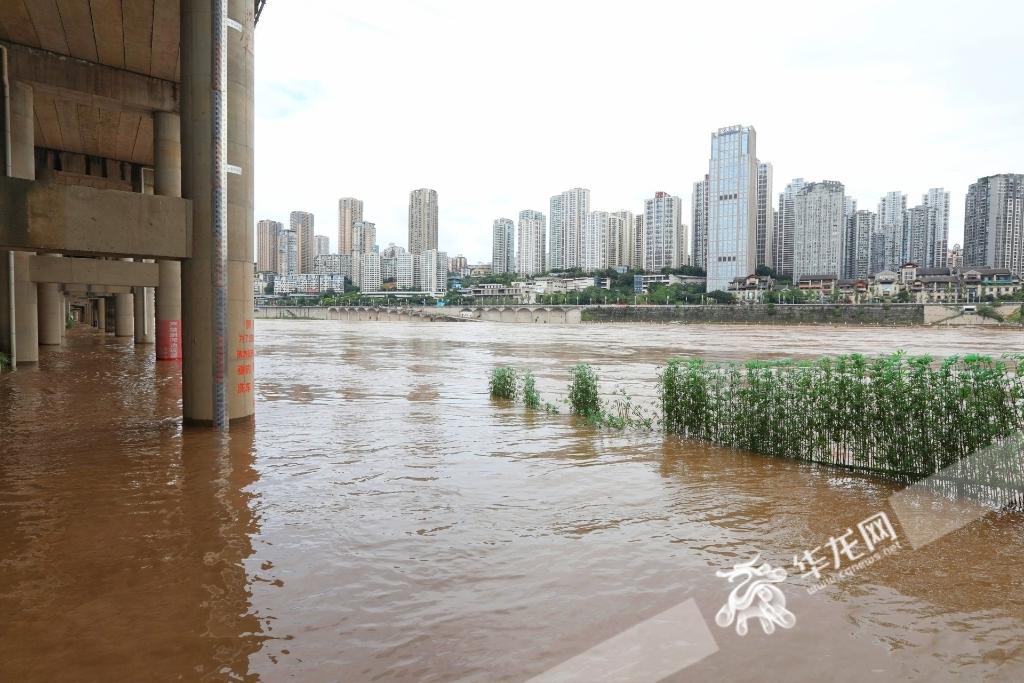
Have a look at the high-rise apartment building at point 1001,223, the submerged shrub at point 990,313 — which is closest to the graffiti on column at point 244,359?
the submerged shrub at point 990,313

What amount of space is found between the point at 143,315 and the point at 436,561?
135 ft

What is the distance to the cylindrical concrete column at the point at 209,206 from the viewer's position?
12.2m

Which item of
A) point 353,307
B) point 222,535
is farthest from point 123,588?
point 353,307

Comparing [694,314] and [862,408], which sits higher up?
[862,408]

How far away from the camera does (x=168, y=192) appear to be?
26516mm

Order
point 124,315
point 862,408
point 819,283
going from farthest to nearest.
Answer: point 819,283, point 124,315, point 862,408

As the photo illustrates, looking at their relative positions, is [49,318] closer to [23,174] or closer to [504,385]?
[23,174]

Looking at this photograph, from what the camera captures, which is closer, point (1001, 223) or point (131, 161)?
point (131, 161)

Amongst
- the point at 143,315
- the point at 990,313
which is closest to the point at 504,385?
the point at 143,315

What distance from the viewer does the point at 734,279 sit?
176250mm

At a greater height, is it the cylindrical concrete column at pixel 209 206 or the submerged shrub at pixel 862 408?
the cylindrical concrete column at pixel 209 206

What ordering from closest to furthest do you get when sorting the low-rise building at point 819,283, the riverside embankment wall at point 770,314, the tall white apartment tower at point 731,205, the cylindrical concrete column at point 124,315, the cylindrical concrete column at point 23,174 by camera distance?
the cylindrical concrete column at point 23,174 → the cylindrical concrete column at point 124,315 → the riverside embankment wall at point 770,314 → the low-rise building at point 819,283 → the tall white apartment tower at point 731,205

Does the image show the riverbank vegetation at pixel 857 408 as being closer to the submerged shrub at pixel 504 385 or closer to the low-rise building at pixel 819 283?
the submerged shrub at pixel 504 385

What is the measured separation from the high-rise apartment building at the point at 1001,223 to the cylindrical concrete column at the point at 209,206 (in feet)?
621
